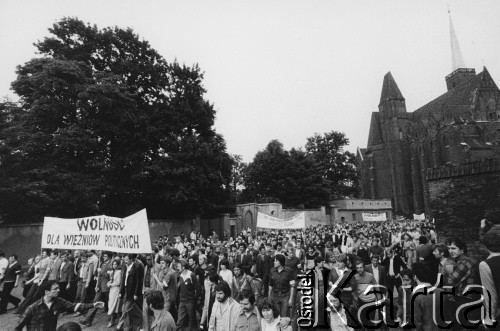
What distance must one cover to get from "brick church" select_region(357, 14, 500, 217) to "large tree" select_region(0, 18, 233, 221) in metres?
36.1

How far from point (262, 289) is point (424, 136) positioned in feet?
219

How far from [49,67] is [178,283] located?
23.5 metres

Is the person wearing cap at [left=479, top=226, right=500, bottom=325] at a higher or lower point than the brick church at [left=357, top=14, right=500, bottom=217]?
lower

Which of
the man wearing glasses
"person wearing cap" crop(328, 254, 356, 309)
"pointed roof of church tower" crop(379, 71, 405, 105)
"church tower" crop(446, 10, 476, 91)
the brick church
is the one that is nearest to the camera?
the man wearing glasses

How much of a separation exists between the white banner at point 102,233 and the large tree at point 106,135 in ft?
40.1

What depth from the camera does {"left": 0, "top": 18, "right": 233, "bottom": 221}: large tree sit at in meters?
24.9

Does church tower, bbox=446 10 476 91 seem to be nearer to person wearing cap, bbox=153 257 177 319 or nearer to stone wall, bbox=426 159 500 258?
stone wall, bbox=426 159 500 258

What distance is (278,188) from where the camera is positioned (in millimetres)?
54312

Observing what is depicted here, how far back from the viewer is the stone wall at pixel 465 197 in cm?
1148

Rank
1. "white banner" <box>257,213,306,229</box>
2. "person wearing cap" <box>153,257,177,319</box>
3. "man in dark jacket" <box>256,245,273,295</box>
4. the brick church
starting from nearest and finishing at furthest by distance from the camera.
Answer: "person wearing cap" <box>153,257,177,319</box> → "man in dark jacket" <box>256,245,273,295</box> → "white banner" <box>257,213,306,229</box> → the brick church

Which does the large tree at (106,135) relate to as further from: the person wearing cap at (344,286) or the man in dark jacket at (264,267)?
the person wearing cap at (344,286)

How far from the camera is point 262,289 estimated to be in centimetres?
893

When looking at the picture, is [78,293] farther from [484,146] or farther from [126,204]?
[484,146]

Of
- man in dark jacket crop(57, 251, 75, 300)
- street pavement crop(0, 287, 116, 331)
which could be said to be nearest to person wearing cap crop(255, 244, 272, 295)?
street pavement crop(0, 287, 116, 331)
